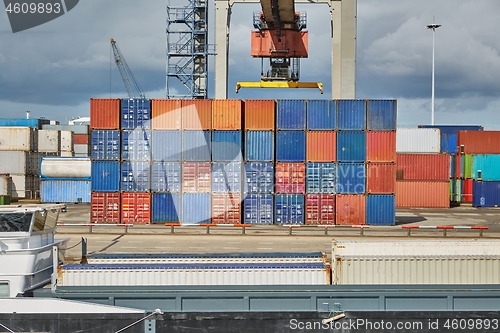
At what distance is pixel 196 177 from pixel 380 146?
17168 millimetres

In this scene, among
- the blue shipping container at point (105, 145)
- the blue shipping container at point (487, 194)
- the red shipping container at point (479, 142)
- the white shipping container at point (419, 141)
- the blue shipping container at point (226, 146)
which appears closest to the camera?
the blue shipping container at point (226, 146)

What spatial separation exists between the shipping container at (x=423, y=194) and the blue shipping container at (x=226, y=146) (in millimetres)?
29303

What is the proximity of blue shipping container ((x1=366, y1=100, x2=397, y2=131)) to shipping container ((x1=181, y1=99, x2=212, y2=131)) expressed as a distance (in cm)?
1474

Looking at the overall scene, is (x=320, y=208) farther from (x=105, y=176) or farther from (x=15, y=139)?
(x=15, y=139)

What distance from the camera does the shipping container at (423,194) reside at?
224 feet

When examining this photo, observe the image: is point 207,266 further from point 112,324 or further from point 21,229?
point 21,229

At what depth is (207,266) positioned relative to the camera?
65.4ft

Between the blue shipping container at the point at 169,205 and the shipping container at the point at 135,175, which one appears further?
the shipping container at the point at 135,175

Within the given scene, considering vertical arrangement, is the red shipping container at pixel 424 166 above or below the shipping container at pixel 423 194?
above

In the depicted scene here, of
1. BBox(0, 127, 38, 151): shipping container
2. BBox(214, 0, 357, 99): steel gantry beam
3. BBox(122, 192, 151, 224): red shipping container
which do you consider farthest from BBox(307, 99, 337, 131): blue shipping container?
BBox(0, 127, 38, 151): shipping container

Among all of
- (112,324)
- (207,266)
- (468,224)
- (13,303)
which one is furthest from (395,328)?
(468,224)

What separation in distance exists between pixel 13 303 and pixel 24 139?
6463cm

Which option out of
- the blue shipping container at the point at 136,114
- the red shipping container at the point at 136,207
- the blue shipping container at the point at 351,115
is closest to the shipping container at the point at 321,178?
the blue shipping container at the point at 351,115

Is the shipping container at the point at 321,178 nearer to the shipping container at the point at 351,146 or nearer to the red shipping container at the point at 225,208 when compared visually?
the shipping container at the point at 351,146
